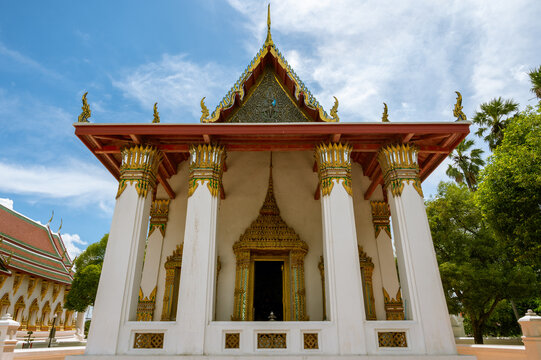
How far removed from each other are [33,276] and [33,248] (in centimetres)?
224

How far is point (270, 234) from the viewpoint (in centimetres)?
800

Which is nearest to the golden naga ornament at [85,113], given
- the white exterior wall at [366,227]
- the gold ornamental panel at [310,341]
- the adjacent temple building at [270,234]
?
the adjacent temple building at [270,234]

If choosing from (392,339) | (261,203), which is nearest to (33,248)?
(261,203)

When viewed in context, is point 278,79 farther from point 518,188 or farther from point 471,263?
point 471,263

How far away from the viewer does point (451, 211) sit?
530 inches

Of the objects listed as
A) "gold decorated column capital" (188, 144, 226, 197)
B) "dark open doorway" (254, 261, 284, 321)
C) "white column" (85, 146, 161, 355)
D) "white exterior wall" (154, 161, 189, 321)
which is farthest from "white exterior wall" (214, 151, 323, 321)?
"white column" (85, 146, 161, 355)

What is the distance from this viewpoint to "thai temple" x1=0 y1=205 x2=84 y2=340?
16312 millimetres

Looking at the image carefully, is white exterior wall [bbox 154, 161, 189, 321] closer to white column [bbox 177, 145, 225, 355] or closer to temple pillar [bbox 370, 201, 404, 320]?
white column [bbox 177, 145, 225, 355]

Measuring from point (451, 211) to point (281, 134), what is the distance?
9.98 metres

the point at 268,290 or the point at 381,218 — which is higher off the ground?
the point at 381,218

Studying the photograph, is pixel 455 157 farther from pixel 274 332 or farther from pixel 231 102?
pixel 274 332

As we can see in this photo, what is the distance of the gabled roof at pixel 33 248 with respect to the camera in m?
17.1

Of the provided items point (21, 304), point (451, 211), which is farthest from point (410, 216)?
point (21, 304)

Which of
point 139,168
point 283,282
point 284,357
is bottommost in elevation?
point 284,357
